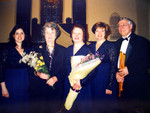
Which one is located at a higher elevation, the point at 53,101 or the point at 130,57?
the point at 130,57

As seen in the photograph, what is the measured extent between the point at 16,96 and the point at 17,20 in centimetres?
151

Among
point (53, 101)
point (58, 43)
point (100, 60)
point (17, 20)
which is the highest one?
point (17, 20)

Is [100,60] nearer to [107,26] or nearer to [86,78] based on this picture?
[86,78]

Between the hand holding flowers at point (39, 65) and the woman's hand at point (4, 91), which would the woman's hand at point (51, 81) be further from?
the woman's hand at point (4, 91)

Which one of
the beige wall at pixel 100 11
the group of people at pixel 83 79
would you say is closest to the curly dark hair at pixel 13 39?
the group of people at pixel 83 79

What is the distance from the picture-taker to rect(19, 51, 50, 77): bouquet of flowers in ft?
6.80

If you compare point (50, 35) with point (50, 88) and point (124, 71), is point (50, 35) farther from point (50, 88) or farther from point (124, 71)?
point (124, 71)

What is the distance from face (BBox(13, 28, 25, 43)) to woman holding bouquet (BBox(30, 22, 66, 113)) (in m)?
0.40

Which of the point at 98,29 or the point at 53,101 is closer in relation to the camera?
the point at 53,101

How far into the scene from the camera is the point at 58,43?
2242mm

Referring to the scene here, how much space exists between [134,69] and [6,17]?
2.75 metres

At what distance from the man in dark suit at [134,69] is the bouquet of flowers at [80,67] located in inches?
19.5

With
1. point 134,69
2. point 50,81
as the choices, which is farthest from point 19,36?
point 134,69

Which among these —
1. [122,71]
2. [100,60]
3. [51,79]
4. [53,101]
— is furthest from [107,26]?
[53,101]
